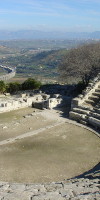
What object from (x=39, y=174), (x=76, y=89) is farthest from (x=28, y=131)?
(x=76, y=89)

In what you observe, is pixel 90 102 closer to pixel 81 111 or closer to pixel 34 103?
pixel 81 111

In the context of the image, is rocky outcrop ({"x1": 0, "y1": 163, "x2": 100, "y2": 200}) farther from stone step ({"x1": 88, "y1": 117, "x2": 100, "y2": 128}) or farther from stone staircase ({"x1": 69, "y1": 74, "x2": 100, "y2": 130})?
stone staircase ({"x1": 69, "y1": 74, "x2": 100, "y2": 130})

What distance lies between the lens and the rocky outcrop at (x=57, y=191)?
928 cm

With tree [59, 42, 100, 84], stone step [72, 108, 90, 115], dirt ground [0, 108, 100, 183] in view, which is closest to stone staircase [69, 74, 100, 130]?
stone step [72, 108, 90, 115]

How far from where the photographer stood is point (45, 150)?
53.0ft

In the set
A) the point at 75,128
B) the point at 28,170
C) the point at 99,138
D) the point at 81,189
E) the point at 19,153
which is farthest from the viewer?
the point at 75,128

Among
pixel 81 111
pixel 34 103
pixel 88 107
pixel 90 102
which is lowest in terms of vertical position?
pixel 34 103

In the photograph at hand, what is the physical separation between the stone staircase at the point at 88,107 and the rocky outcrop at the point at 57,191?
9.32 m

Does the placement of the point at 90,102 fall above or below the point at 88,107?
above

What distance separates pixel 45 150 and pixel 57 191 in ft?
19.7

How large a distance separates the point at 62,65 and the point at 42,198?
86.8 feet

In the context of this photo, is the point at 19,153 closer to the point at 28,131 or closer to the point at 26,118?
the point at 28,131

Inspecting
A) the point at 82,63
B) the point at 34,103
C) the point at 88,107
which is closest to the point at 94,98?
the point at 88,107

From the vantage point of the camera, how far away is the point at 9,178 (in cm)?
1259
